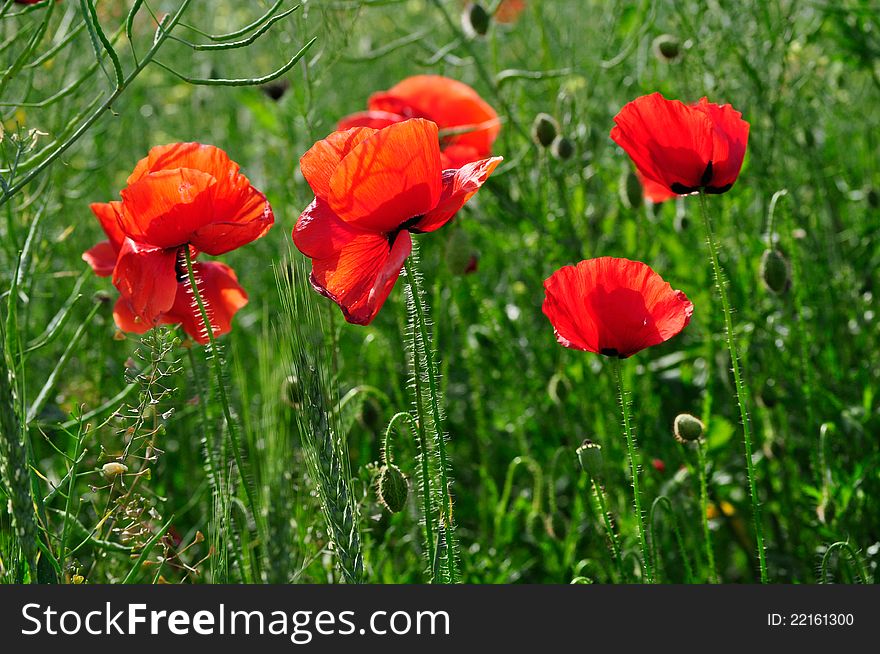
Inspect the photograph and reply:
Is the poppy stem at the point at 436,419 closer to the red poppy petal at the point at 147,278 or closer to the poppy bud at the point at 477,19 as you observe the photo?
the red poppy petal at the point at 147,278

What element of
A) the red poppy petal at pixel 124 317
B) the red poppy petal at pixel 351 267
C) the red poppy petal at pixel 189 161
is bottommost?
the red poppy petal at pixel 351 267

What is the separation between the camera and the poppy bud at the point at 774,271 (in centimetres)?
124

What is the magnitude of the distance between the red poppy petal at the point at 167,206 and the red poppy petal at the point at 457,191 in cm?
20

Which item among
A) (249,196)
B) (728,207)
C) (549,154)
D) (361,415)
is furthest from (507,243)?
(249,196)

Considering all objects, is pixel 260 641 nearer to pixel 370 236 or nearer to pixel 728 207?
pixel 370 236

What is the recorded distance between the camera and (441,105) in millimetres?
1559

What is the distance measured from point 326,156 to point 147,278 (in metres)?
0.23

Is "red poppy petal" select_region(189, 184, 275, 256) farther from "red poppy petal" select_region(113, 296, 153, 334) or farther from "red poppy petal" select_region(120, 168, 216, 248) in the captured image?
"red poppy petal" select_region(113, 296, 153, 334)

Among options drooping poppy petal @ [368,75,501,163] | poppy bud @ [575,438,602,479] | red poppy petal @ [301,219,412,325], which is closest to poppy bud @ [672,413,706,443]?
poppy bud @ [575,438,602,479]

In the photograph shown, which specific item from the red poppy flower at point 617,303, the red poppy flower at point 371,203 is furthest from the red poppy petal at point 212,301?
the red poppy flower at point 617,303

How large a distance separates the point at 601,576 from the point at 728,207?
59cm

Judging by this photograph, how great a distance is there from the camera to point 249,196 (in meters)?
0.94

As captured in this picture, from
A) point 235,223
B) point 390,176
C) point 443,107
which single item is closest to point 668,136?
point 390,176

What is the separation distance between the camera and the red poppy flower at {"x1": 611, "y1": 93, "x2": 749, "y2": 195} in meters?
0.88
